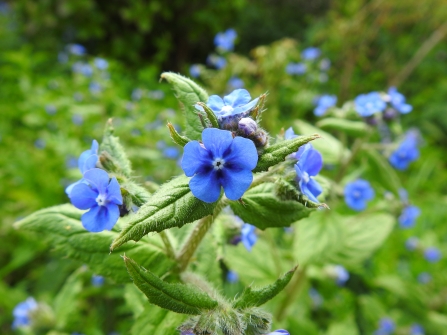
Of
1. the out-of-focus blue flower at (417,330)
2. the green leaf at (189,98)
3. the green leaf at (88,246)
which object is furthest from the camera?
the out-of-focus blue flower at (417,330)

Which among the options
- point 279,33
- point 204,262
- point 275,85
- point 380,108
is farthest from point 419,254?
point 279,33

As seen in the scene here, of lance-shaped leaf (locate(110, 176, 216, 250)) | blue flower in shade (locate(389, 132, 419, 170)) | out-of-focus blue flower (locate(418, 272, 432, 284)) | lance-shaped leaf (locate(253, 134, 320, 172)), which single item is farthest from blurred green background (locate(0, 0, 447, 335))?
blue flower in shade (locate(389, 132, 419, 170))

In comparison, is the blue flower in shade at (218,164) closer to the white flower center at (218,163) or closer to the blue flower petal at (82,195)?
the white flower center at (218,163)

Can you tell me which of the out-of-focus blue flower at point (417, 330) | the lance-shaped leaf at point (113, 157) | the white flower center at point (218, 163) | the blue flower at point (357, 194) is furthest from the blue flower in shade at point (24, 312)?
the out-of-focus blue flower at point (417, 330)

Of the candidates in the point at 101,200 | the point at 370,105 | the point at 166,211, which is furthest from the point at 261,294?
the point at 370,105

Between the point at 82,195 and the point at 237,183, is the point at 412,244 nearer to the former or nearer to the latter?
the point at 237,183

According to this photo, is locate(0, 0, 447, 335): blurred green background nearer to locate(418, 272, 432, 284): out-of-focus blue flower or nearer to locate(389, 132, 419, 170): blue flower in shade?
locate(418, 272, 432, 284): out-of-focus blue flower

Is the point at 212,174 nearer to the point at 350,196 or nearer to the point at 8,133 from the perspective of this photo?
the point at 350,196
